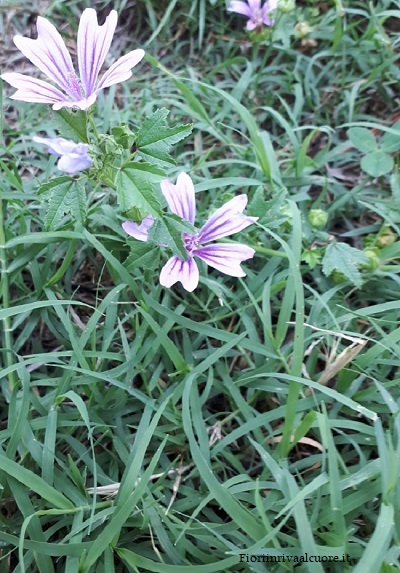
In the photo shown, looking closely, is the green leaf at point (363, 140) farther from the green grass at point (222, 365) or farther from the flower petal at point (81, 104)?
the flower petal at point (81, 104)

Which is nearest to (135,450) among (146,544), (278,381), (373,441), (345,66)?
(146,544)

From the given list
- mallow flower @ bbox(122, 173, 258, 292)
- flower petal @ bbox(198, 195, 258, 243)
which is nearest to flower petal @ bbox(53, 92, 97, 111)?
mallow flower @ bbox(122, 173, 258, 292)

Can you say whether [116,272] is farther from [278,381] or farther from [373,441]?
[373,441]

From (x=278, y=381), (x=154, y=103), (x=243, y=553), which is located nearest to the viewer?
(x=243, y=553)

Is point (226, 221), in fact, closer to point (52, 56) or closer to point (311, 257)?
point (311, 257)

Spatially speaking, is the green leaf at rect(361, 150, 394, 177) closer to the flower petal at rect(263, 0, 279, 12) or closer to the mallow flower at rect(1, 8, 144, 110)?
the flower petal at rect(263, 0, 279, 12)

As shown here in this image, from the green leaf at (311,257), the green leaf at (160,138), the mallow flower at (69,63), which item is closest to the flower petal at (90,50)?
the mallow flower at (69,63)

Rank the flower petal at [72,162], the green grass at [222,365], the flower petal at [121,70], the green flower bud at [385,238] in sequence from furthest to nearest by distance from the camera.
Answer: the green flower bud at [385,238], the green grass at [222,365], the flower petal at [121,70], the flower petal at [72,162]
